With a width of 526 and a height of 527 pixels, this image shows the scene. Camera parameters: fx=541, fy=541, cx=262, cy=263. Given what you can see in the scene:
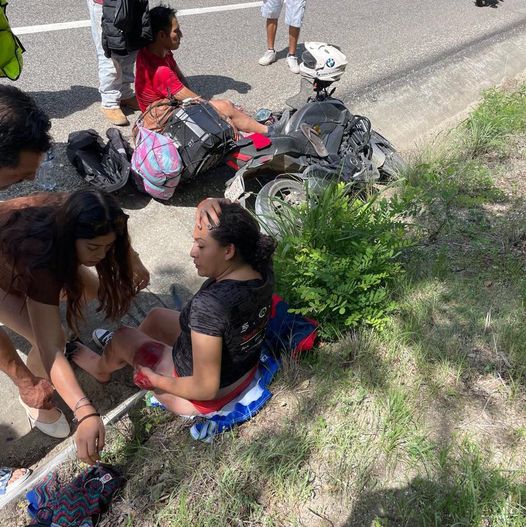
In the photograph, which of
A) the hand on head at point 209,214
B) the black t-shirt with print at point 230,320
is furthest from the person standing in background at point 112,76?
the black t-shirt with print at point 230,320

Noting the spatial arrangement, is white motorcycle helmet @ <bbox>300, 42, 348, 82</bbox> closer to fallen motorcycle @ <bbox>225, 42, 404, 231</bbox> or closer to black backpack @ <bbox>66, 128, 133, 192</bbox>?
fallen motorcycle @ <bbox>225, 42, 404, 231</bbox>

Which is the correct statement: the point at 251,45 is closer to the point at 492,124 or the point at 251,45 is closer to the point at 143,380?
the point at 492,124

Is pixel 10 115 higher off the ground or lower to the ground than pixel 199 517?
higher

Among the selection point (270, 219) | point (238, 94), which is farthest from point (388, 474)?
point (238, 94)

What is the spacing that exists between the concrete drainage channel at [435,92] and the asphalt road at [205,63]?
139mm

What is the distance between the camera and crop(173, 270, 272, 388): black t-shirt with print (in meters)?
2.09

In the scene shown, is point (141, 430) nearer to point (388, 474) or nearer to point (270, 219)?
point (388, 474)

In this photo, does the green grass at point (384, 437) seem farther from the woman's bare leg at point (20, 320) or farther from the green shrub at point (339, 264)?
the woman's bare leg at point (20, 320)

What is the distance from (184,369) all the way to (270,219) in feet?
4.34

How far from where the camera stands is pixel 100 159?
3.81 meters

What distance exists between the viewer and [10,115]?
216 centimetres

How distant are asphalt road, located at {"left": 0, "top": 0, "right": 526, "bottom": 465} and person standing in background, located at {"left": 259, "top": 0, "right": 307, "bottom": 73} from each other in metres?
0.11

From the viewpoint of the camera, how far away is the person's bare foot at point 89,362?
8.95 ft

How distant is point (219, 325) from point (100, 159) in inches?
87.0
